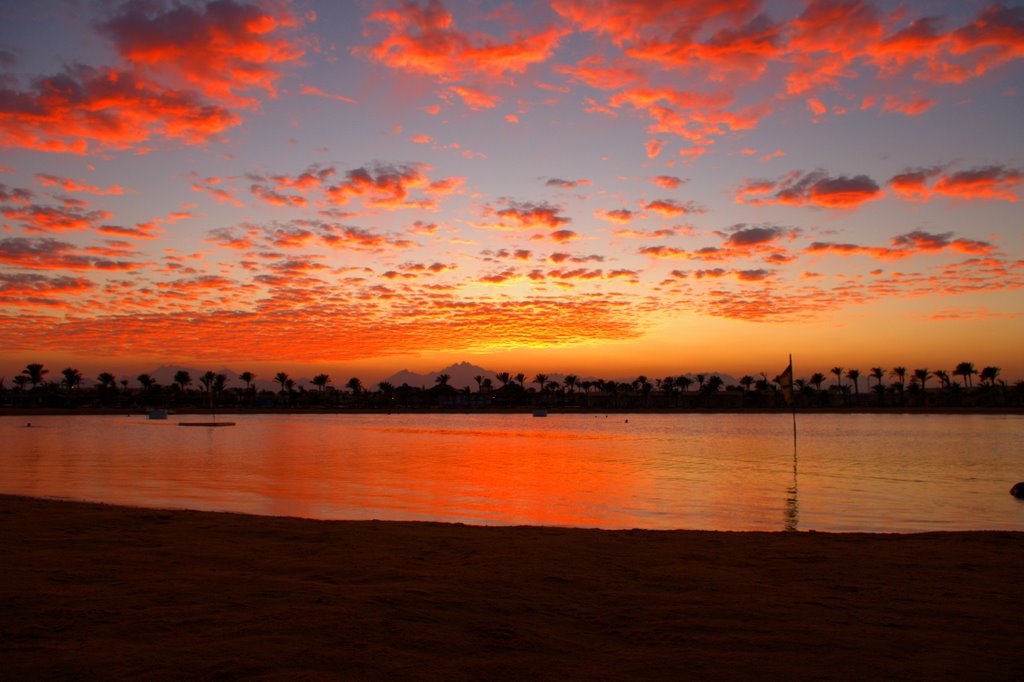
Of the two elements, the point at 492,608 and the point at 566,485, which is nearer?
the point at 492,608

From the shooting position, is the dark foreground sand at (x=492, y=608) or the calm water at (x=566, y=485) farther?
the calm water at (x=566, y=485)

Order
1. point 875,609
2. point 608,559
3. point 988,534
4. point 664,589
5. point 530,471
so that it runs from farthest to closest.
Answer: point 530,471 → point 988,534 → point 608,559 → point 664,589 → point 875,609

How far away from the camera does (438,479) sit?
1272 inches

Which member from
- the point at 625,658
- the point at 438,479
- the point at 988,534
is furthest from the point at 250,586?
the point at 438,479

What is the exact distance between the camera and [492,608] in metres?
7.72

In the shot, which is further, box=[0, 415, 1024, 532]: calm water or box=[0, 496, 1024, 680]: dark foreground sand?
box=[0, 415, 1024, 532]: calm water

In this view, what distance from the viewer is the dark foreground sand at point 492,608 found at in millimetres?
6016

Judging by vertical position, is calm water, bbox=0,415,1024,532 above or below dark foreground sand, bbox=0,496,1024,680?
below

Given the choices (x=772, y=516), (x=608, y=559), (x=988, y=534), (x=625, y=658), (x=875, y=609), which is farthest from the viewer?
(x=772, y=516)

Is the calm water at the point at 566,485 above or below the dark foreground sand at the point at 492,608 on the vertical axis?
below

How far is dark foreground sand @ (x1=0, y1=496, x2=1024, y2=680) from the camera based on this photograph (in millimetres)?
6016

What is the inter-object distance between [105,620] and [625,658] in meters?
4.90

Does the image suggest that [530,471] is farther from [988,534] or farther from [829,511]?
[988,534]

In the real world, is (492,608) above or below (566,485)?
Answer: above
